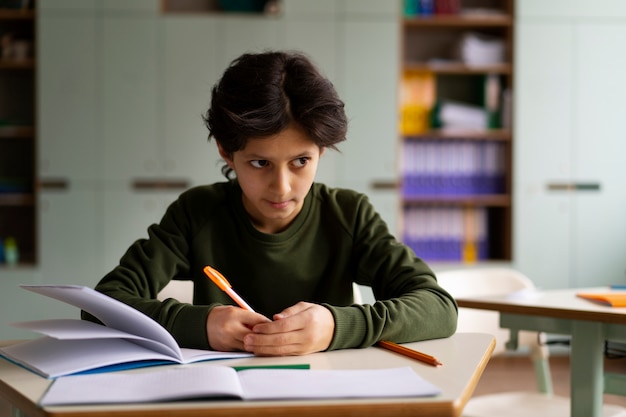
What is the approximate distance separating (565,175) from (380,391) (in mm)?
4162

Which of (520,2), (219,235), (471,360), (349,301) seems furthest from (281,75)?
(520,2)

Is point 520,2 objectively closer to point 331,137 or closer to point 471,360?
point 331,137

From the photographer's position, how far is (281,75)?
1592 mm

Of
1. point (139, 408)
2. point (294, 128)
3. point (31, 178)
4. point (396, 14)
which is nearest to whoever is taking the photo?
point (139, 408)

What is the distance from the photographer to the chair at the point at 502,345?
2.12 metres

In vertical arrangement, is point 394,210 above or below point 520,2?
below

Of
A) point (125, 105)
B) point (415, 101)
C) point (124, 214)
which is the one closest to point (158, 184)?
point (124, 214)

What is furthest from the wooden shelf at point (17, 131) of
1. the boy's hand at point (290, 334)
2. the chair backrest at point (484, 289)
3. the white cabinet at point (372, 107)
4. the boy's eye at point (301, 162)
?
the boy's hand at point (290, 334)

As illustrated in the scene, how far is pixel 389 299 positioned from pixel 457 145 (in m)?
3.43

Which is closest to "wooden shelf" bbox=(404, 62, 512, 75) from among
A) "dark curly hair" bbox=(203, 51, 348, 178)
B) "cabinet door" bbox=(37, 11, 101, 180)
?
"cabinet door" bbox=(37, 11, 101, 180)

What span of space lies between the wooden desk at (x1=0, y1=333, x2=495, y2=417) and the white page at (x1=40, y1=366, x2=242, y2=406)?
12 mm

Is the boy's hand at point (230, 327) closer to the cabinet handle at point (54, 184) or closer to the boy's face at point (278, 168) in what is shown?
the boy's face at point (278, 168)

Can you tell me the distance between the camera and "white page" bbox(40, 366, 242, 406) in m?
0.96

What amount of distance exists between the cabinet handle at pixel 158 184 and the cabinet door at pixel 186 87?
0.04m
